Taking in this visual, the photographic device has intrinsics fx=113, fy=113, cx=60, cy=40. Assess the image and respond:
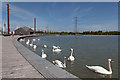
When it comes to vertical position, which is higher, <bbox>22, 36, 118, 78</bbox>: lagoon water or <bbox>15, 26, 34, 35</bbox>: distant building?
<bbox>15, 26, 34, 35</bbox>: distant building

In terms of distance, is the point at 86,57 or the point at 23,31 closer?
the point at 86,57

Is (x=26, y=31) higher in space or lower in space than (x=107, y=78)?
higher

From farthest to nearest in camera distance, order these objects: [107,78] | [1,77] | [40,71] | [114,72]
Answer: [114,72] < [107,78] < [40,71] < [1,77]

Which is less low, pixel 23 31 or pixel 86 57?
pixel 23 31

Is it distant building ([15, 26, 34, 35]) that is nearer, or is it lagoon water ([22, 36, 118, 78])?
lagoon water ([22, 36, 118, 78])

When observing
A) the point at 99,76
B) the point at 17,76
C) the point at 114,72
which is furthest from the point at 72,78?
the point at 114,72

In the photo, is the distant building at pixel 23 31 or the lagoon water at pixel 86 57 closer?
the lagoon water at pixel 86 57

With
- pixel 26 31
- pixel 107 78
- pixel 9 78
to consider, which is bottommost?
pixel 107 78

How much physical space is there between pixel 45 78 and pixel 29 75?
1.96ft

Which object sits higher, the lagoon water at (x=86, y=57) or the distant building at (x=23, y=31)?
the distant building at (x=23, y=31)

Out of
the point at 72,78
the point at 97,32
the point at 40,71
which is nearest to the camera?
the point at 72,78

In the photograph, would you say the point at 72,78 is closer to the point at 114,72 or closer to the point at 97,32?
the point at 114,72

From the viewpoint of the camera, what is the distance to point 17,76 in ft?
11.9

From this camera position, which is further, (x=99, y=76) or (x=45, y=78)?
(x=99, y=76)
